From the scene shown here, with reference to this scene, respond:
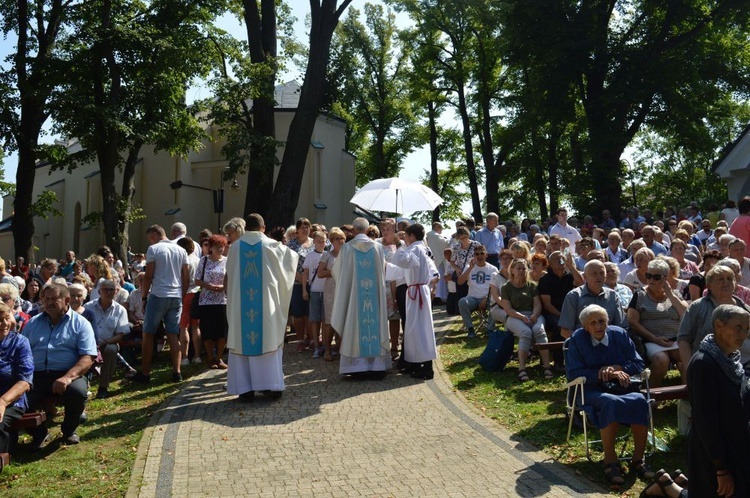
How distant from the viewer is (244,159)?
782 inches

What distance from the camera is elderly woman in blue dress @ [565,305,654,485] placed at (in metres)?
6.11

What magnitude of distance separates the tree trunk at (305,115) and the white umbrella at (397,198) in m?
4.91

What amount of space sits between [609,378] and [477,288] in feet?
21.9

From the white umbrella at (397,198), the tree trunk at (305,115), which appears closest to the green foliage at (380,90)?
the tree trunk at (305,115)

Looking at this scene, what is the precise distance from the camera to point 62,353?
25.0 ft

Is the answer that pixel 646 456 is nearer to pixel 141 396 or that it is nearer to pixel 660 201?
pixel 141 396

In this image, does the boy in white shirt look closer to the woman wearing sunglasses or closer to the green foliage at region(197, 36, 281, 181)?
the woman wearing sunglasses

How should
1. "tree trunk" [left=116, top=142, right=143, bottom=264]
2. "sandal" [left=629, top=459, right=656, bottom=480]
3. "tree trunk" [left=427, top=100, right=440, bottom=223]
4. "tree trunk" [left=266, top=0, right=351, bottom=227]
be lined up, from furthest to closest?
"tree trunk" [left=427, top=100, right=440, bottom=223] < "tree trunk" [left=116, top=142, right=143, bottom=264] < "tree trunk" [left=266, top=0, right=351, bottom=227] < "sandal" [left=629, top=459, right=656, bottom=480]

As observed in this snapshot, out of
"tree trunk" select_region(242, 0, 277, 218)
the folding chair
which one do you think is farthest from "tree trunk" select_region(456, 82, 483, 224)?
the folding chair

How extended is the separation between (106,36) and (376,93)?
2586 centimetres

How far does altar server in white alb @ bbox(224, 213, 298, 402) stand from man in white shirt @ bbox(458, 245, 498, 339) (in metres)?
4.73

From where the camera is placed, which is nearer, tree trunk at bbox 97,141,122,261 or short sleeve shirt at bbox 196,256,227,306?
short sleeve shirt at bbox 196,256,227,306

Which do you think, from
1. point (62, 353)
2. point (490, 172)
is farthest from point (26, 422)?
point (490, 172)

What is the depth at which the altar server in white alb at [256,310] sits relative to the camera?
28.9 ft
